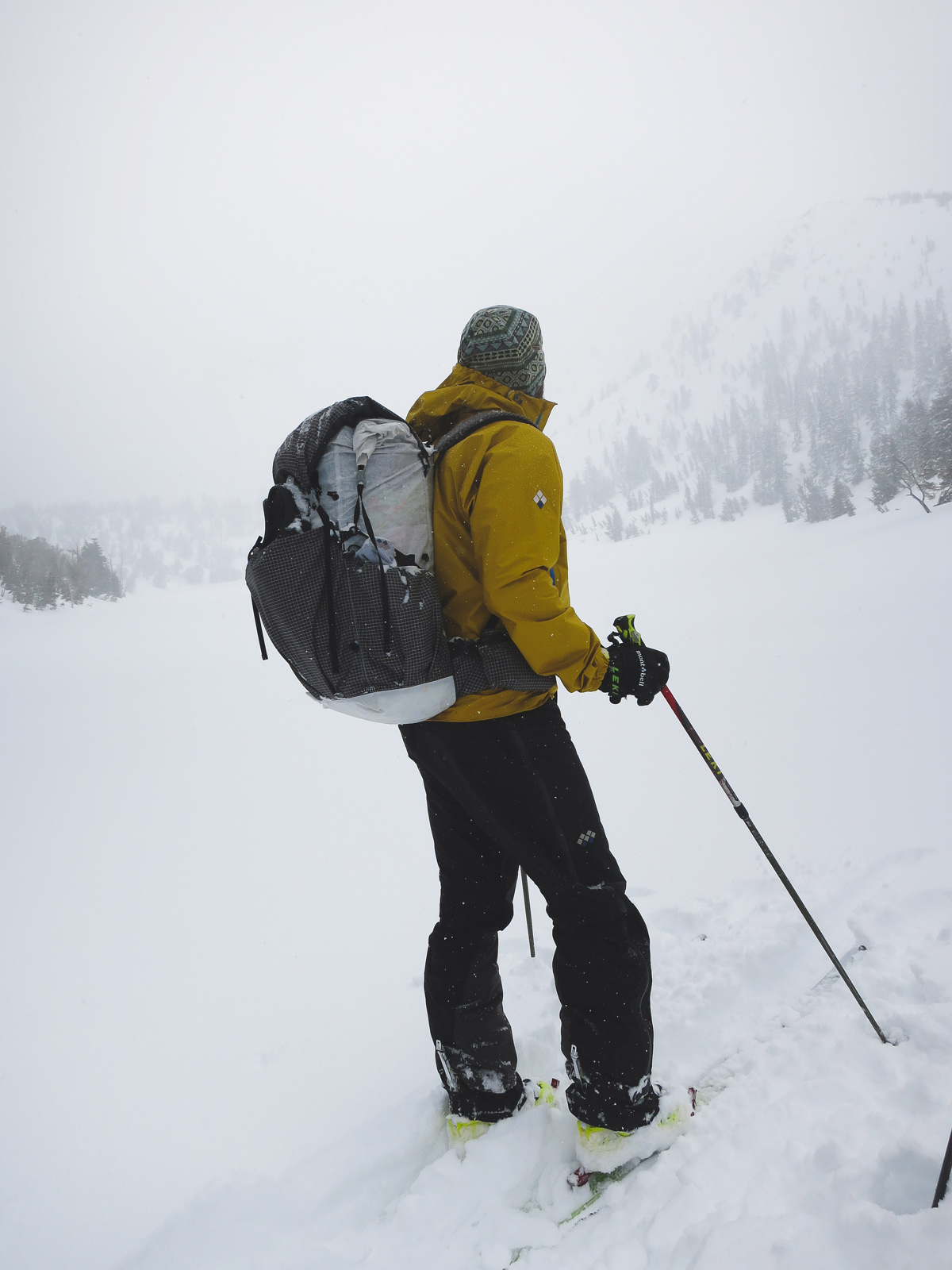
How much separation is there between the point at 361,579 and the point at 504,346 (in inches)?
34.7

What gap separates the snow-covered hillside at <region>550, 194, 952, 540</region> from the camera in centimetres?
7219

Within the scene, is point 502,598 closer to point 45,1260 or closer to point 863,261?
point 45,1260

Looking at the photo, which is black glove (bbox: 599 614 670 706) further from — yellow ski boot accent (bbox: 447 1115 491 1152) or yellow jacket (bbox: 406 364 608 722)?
yellow ski boot accent (bbox: 447 1115 491 1152)

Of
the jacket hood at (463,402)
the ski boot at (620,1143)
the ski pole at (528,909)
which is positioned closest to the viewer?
the ski boot at (620,1143)

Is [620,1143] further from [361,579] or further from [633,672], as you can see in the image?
[361,579]

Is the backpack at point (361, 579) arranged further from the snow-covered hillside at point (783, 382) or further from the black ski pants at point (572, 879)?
the snow-covered hillside at point (783, 382)

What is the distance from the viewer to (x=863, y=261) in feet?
431

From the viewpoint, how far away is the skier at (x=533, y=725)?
1608 millimetres

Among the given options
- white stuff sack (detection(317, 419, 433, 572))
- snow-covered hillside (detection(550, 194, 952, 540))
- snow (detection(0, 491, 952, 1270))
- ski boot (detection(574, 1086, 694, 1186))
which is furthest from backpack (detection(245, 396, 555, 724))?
snow-covered hillside (detection(550, 194, 952, 540))

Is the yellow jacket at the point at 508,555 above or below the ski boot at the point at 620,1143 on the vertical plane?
above

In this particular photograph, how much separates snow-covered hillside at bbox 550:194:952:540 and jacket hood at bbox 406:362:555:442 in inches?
1414

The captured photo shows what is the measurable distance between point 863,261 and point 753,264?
131 feet

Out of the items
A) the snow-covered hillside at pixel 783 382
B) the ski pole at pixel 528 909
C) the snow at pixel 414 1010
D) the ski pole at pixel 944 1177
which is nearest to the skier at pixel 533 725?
the snow at pixel 414 1010

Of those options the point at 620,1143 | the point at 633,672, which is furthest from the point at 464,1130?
the point at 633,672
